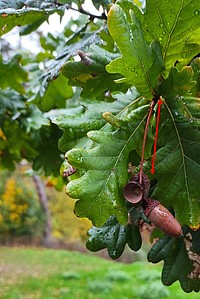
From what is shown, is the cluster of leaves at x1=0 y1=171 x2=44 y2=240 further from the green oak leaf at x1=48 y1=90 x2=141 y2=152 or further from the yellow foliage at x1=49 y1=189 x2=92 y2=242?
the green oak leaf at x1=48 y1=90 x2=141 y2=152

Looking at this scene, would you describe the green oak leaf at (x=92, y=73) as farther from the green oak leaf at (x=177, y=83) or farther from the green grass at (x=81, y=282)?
the green grass at (x=81, y=282)

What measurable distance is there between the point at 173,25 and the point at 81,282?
7365 millimetres

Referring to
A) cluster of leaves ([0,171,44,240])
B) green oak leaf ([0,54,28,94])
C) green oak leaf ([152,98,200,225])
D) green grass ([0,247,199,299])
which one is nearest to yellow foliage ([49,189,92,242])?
cluster of leaves ([0,171,44,240])

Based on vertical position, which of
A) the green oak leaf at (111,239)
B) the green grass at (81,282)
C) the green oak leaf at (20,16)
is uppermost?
the green oak leaf at (20,16)

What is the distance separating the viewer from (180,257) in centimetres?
136

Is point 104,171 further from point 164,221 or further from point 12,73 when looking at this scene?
point 12,73

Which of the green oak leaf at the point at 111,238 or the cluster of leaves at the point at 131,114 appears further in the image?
the green oak leaf at the point at 111,238

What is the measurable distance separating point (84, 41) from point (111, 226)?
51 cm

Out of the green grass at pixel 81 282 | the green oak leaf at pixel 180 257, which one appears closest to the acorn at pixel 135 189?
the green oak leaf at pixel 180 257

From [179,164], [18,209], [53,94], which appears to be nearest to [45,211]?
[18,209]

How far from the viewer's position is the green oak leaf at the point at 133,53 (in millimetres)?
830

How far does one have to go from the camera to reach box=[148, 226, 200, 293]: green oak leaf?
1.33 meters

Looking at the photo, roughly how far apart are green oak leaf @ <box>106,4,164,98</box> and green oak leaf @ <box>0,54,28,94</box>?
1026 mm

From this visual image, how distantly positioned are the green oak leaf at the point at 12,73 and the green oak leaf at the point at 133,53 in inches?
40.4
